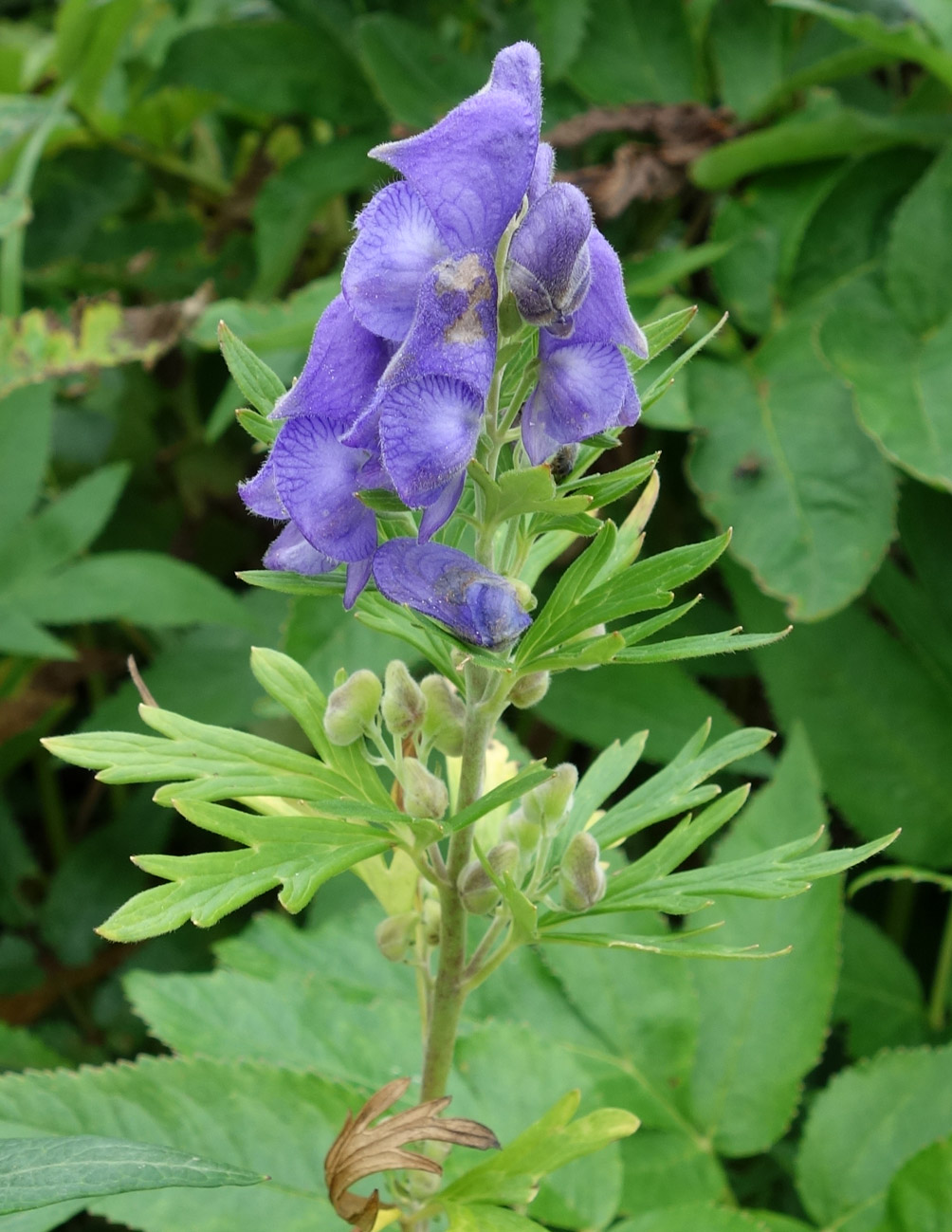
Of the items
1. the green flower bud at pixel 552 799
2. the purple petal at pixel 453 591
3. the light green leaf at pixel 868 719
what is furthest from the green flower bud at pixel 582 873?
the light green leaf at pixel 868 719

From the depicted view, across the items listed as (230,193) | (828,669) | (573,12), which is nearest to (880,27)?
(573,12)

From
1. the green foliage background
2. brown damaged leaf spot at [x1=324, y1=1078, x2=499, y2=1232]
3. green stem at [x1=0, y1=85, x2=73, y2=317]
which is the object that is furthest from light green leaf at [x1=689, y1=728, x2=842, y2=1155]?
green stem at [x1=0, y1=85, x2=73, y2=317]

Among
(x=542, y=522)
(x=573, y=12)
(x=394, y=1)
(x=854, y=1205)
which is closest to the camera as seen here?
(x=542, y=522)

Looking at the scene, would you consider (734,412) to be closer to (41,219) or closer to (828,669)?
(828,669)

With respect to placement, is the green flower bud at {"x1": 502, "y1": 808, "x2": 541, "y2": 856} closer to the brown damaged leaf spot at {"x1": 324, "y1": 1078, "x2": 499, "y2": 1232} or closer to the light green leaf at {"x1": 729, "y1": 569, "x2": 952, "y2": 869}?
the brown damaged leaf spot at {"x1": 324, "y1": 1078, "x2": 499, "y2": 1232}

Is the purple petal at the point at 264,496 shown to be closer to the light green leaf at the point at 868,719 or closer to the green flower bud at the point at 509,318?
the green flower bud at the point at 509,318

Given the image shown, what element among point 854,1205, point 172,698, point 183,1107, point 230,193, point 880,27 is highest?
point 880,27

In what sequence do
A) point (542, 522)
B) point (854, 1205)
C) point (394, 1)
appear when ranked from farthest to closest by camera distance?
point (394, 1) < point (854, 1205) < point (542, 522)

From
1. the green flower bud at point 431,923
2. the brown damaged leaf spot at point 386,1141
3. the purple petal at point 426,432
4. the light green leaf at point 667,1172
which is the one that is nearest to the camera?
the purple petal at point 426,432

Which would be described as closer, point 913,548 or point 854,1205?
point 854,1205
